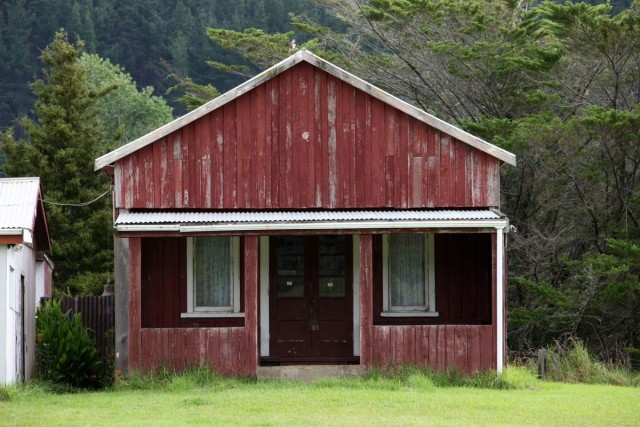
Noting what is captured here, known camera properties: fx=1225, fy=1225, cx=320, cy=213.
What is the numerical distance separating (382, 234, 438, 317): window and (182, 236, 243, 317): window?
266 centimetres

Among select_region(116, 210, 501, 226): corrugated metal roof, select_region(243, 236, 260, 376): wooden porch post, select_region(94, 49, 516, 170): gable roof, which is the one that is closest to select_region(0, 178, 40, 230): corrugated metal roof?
select_region(94, 49, 516, 170): gable roof

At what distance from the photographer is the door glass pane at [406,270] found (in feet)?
71.4

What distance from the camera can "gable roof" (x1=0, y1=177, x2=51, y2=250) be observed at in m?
18.4

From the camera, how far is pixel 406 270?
71.5ft

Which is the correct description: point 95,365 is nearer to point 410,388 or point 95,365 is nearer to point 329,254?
point 329,254

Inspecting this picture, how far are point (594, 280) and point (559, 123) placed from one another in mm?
3742

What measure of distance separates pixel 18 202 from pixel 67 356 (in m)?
3.24

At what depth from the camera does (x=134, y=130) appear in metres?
67.6

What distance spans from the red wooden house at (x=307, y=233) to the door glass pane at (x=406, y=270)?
3cm

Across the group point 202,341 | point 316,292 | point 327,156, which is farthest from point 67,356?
point 327,156

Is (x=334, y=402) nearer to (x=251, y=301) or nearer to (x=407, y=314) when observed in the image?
(x=251, y=301)

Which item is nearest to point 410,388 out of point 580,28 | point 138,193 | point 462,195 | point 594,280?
point 462,195

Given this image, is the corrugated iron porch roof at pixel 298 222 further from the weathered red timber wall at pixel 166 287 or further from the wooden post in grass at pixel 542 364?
the wooden post in grass at pixel 542 364

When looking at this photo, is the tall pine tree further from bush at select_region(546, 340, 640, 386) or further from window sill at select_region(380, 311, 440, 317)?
bush at select_region(546, 340, 640, 386)
